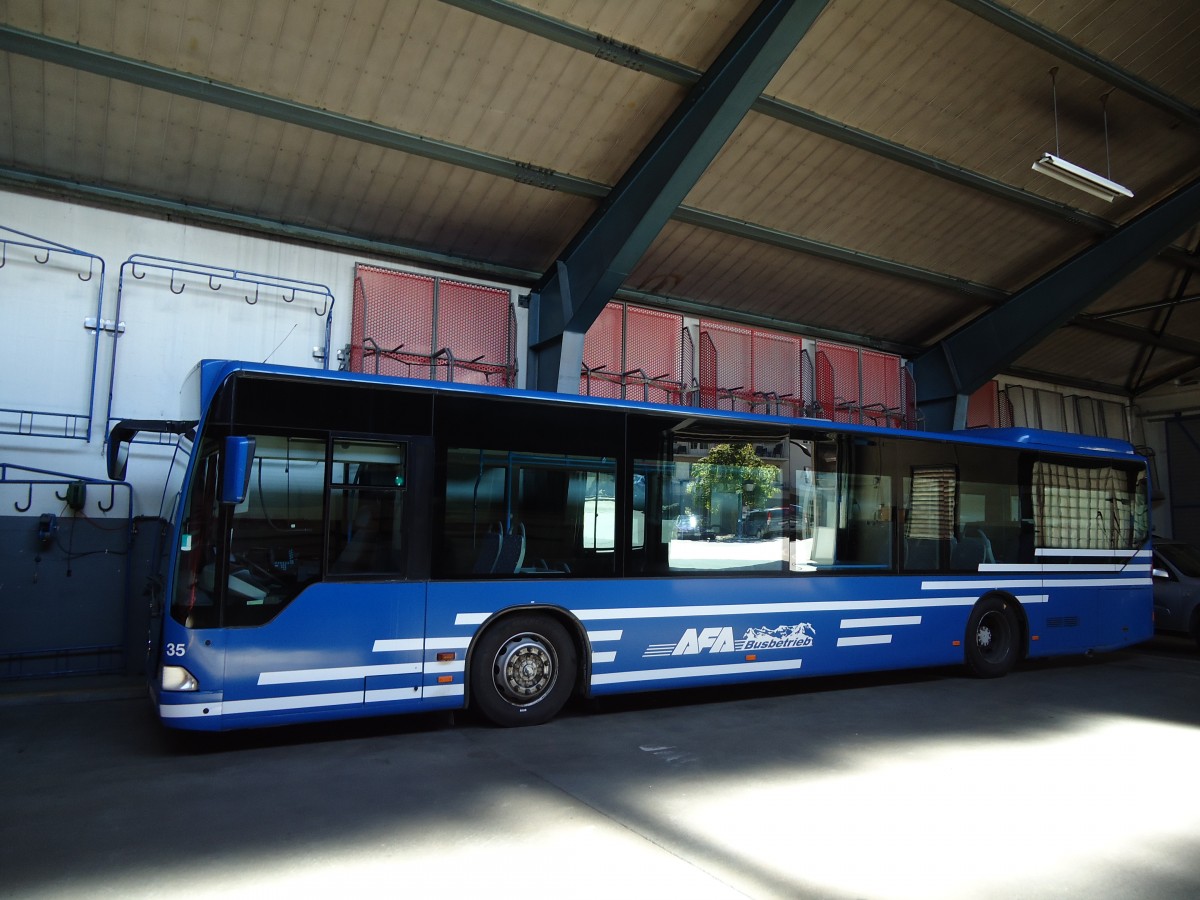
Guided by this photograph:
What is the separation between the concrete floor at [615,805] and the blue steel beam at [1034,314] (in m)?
8.24

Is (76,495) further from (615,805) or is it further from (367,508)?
(615,805)

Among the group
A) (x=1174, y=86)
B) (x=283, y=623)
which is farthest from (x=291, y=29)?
(x=1174, y=86)

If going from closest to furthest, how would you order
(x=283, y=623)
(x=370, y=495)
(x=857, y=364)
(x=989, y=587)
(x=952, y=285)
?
(x=283, y=623)
(x=370, y=495)
(x=989, y=587)
(x=952, y=285)
(x=857, y=364)

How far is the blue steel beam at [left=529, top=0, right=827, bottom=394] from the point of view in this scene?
8.21 meters

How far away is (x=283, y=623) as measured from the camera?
18.4 ft

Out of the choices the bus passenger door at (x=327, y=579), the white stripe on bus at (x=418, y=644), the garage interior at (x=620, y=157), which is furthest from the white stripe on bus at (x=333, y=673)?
the garage interior at (x=620, y=157)

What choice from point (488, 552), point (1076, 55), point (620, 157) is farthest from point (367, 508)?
point (1076, 55)

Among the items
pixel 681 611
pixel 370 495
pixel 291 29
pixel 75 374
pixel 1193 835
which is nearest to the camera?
pixel 1193 835

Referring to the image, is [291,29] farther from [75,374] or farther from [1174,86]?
[1174,86]

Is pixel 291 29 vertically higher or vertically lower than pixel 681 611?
higher

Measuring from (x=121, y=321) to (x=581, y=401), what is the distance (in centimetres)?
566

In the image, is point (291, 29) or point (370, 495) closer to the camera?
point (370, 495)

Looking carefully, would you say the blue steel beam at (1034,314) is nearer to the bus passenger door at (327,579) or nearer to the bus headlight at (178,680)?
the bus passenger door at (327,579)

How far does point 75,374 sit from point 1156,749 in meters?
10.9
